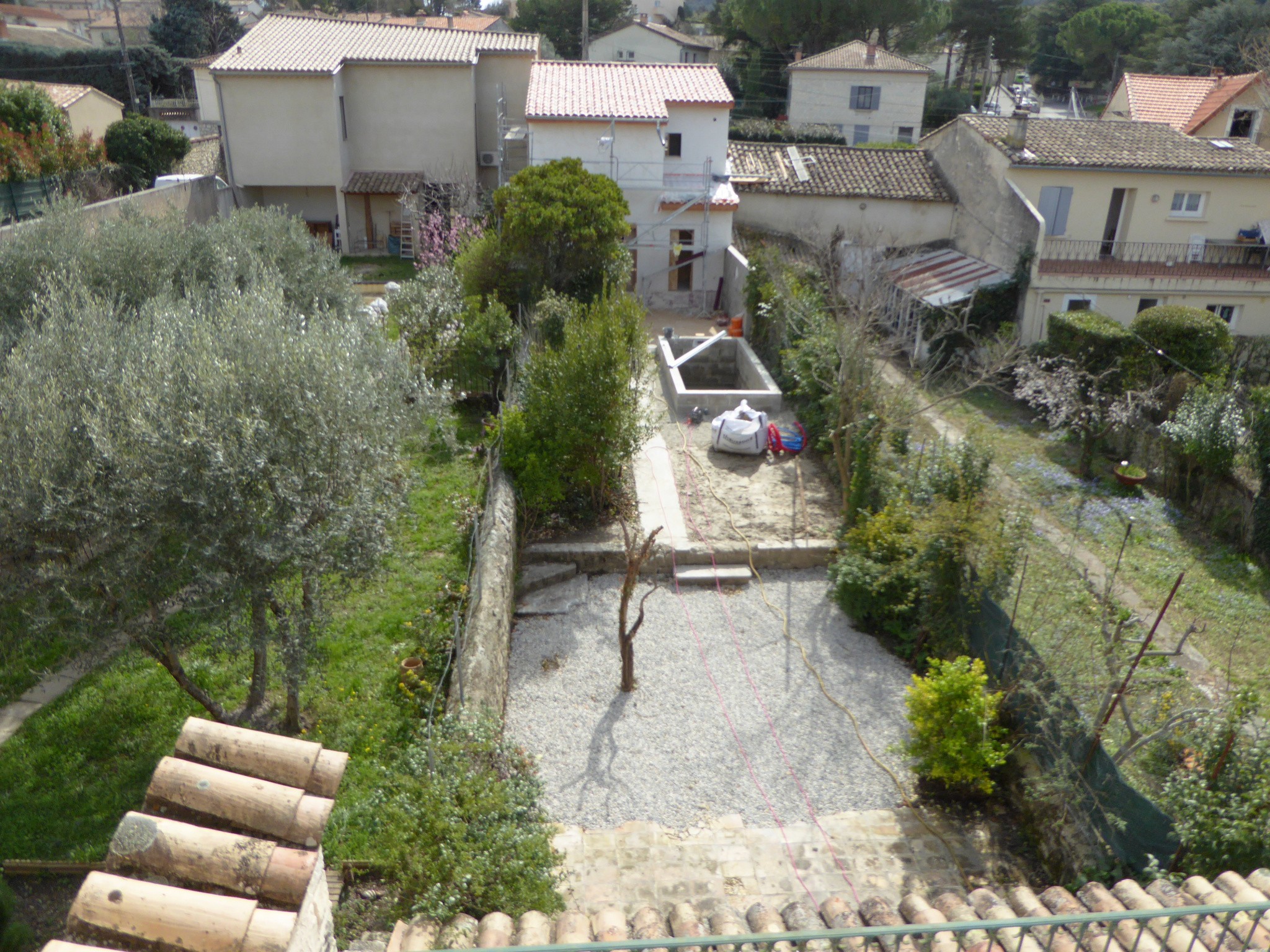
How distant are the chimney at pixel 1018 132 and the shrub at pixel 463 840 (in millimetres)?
23098

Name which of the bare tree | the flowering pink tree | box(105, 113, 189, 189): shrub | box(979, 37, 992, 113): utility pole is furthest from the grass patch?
box(979, 37, 992, 113): utility pole

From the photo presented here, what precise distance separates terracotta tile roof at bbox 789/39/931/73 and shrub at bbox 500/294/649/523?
34.3 metres

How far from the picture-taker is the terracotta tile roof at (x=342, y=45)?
26.7 m

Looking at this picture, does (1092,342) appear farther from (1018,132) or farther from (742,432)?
(1018,132)

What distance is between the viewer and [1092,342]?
61.2 feet

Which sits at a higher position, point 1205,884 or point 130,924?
point 130,924

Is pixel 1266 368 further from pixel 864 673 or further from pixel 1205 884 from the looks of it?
pixel 1205 884

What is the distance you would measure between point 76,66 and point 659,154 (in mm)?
38172

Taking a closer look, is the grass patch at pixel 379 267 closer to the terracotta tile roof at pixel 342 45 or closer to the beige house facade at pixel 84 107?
the terracotta tile roof at pixel 342 45

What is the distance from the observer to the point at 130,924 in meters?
3.52

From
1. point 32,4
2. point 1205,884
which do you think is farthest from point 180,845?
point 32,4

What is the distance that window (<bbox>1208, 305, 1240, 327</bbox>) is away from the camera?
77.2 ft

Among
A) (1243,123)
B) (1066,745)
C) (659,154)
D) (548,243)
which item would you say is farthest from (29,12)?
(1066,745)

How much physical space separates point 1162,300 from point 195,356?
23.8 metres
